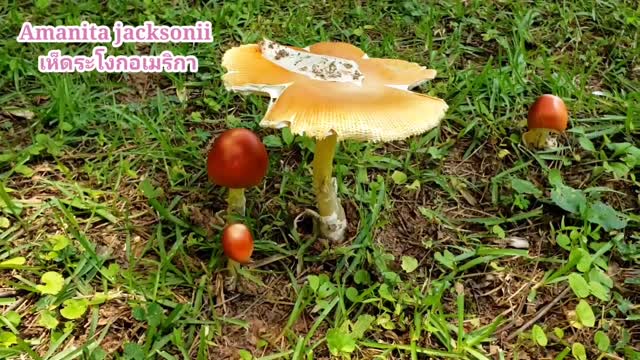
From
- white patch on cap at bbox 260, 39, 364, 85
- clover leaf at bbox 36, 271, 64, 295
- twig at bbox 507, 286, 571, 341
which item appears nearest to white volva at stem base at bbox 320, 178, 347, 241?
white patch on cap at bbox 260, 39, 364, 85

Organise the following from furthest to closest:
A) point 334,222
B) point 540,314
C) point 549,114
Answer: point 549,114
point 334,222
point 540,314

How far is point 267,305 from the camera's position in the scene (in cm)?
244

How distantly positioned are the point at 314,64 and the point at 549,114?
1326mm

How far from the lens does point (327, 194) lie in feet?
8.26

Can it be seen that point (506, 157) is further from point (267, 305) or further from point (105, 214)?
point (105, 214)

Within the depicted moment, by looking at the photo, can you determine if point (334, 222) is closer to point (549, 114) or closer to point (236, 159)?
point (236, 159)

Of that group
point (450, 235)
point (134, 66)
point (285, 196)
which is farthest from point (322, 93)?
point (134, 66)

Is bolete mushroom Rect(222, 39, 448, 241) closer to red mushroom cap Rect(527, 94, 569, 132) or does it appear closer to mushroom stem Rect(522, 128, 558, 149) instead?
red mushroom cap Rect(527, 94, 569, 132)

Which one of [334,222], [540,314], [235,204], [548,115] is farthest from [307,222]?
[548,115]

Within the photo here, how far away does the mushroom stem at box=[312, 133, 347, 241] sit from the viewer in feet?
7.86

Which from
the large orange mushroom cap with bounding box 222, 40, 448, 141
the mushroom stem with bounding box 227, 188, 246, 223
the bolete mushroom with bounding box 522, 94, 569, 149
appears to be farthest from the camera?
the bolete mushroom with bounding box 522, 94, 569, 149

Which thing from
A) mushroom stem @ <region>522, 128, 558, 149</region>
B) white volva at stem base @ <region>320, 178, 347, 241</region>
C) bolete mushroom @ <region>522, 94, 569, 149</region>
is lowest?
white volva at stem base @ <region>320, 178, 347, 241</region>

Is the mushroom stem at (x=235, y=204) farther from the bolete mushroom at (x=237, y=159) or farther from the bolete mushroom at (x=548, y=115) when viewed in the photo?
the bolete mushroom at (x=548, y=115)

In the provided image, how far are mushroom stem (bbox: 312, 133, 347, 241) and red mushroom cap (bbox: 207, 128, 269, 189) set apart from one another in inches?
9.0
